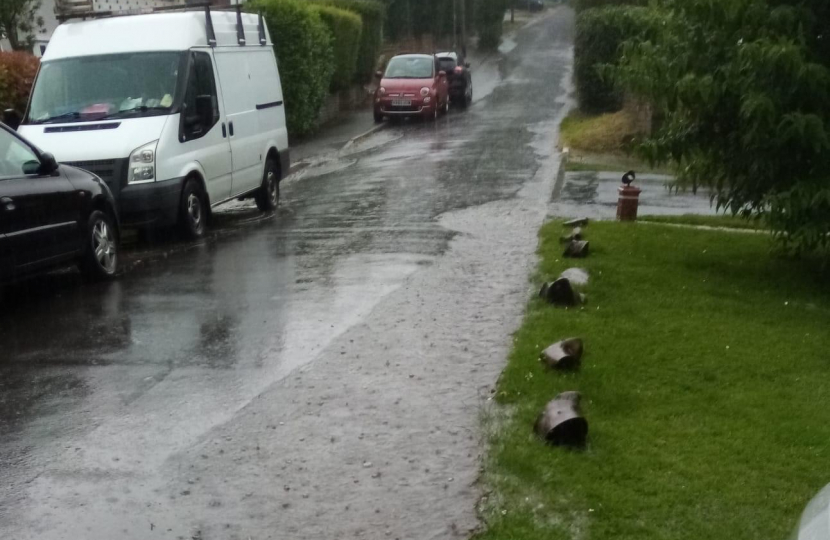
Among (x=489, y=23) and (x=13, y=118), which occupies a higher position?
(x=13, y=118)

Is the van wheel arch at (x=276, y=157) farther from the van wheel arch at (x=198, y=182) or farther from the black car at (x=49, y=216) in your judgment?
the black car at (x=49, y=216)

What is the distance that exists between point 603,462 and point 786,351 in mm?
2703

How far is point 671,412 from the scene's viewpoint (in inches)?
238

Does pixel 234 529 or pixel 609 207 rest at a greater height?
pixel 234 529

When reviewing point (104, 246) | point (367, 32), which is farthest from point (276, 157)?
point (367, 32)

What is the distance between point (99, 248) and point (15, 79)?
6.17m

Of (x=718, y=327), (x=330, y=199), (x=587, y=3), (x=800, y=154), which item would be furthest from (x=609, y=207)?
(x=587, y=3)

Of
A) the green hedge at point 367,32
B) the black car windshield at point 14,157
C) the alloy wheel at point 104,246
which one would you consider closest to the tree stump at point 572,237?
the alloy wheel at point 104,246

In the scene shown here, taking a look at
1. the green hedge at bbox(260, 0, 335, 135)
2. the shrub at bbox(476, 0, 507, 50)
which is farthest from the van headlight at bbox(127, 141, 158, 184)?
the shrub at bbox(476, 0, 507, 50)

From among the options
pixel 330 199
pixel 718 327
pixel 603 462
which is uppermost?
pixel 603 462

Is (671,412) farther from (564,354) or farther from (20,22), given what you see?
Result: (20,22)

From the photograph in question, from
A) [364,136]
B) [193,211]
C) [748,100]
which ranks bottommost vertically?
[364,136]

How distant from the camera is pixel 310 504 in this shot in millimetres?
5031

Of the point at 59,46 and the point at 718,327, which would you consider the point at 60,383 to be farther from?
the point at 59,46
